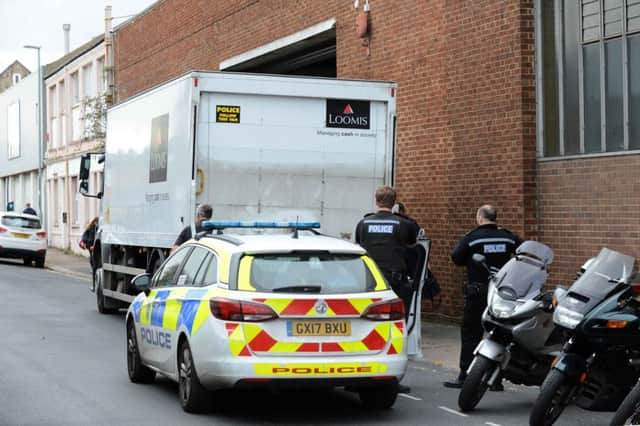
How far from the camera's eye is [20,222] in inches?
1373

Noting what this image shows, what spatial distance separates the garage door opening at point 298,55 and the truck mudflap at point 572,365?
13907mm

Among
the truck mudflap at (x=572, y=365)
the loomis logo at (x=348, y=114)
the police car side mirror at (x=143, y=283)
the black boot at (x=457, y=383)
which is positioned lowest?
the black boot at (x=457, y=383)

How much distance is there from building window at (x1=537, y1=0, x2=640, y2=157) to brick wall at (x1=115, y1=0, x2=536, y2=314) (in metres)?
0.26

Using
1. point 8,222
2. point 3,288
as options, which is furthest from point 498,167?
point 8,222

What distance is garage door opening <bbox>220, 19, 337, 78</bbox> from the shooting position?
859 inches

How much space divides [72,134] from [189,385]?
3883 centimetres

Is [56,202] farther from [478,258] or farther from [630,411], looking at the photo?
[630,411]

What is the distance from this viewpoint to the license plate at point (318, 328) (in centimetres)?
852

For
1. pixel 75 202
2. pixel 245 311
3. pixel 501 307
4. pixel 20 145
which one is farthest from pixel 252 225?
pixel 20 145

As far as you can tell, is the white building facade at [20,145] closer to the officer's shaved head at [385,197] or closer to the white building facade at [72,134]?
the white building facade at [72,134]

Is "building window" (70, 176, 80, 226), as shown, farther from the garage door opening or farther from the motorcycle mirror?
the motorcycle mirror

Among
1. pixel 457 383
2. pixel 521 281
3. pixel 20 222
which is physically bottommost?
pixel 457 383

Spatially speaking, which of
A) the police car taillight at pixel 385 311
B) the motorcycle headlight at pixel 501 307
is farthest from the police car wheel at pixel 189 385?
the motorcycle headlight at pixel 501 307

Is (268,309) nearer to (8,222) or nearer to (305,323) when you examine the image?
(305,323)
